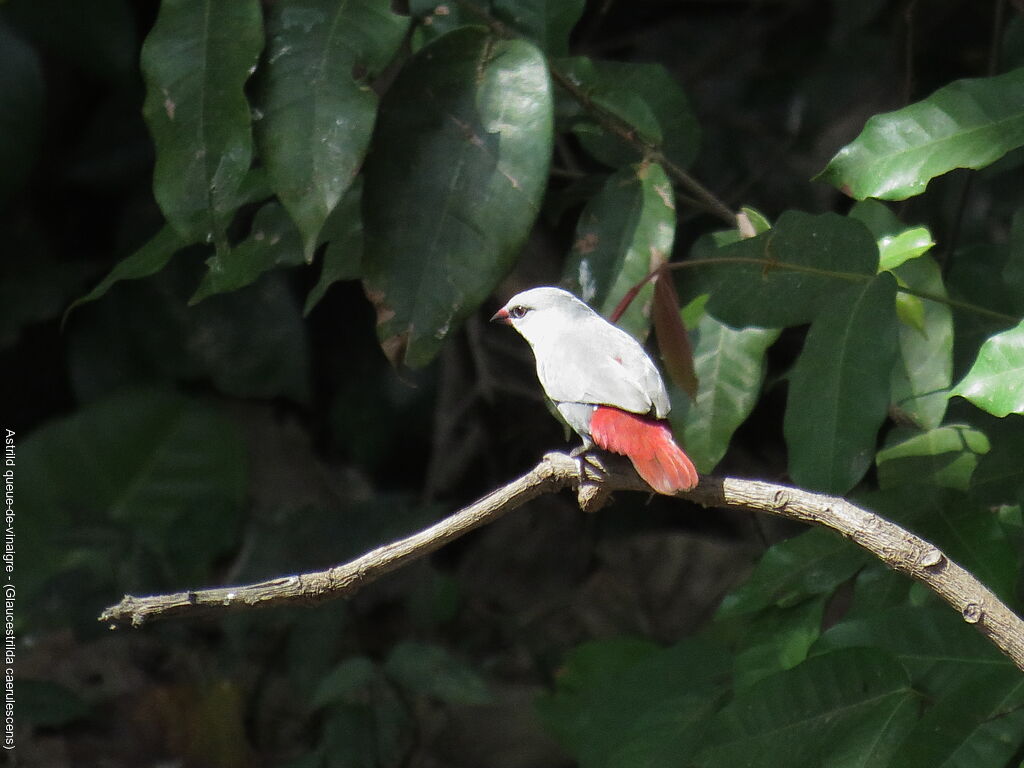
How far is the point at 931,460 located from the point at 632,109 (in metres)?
0.79

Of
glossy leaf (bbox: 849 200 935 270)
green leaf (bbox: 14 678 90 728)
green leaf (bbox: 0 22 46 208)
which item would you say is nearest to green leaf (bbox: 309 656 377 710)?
green leaf (bbox: 14 678 90 728)

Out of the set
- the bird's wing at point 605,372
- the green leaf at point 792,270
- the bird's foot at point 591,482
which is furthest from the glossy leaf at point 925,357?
the bird's foot at point 591,482

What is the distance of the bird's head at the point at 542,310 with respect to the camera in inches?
73.3

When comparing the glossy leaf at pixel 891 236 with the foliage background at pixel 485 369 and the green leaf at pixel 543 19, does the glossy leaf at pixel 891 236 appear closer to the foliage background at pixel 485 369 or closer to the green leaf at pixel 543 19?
the foliage background at pixel 485 369

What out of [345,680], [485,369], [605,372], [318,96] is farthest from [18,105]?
[605,372]

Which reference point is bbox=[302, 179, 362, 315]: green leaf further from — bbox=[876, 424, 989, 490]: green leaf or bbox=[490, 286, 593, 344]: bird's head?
bbox=[876, 424, 989, 490]: green leaf

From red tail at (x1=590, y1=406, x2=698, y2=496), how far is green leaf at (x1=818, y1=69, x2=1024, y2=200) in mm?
460

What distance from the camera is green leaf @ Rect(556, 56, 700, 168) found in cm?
191

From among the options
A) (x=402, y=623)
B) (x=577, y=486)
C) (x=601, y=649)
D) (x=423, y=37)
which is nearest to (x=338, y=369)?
(x=402, y=623)

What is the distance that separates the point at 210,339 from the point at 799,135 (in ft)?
7.22

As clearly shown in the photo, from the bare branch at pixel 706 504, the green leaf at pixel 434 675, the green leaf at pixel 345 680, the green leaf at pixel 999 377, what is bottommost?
the green leaf at pixel 434 675

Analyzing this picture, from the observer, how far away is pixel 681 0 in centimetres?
446

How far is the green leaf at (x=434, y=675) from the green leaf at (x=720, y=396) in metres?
1.10

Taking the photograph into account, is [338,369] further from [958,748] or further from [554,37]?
[958,748]
